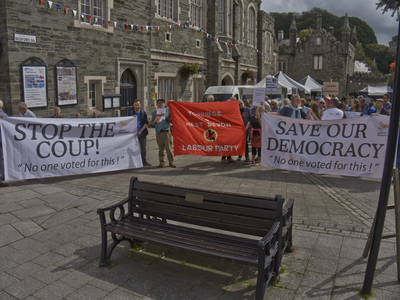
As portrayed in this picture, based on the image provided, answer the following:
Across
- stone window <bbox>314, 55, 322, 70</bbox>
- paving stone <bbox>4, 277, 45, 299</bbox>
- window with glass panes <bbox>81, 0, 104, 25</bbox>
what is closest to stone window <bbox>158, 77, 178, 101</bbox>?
window with glass panes <bbox>81, 0, 104, 25</bbox>

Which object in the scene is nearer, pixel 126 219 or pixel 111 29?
pixel 126 219

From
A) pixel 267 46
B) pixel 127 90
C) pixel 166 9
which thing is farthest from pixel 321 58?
pixel 127 90

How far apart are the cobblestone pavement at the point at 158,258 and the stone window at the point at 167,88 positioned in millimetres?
13605

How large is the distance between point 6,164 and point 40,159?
65cm

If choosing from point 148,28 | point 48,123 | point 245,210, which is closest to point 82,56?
point 148,28

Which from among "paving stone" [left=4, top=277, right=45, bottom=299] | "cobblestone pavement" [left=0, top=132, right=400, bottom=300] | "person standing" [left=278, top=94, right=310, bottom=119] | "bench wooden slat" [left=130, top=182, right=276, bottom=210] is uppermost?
"person standing" [left=278, top=94, right=310, bottom=119]

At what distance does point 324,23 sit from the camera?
94.0m

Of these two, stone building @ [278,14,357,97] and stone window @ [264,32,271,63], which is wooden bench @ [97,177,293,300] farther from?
stone building @ [278,14,357,97]

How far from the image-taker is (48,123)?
27.0 feet

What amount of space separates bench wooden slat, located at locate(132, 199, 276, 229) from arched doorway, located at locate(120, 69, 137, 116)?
12815 mm

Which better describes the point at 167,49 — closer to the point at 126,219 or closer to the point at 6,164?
the point at 6,164

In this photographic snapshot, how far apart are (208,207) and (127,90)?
46.9 ft

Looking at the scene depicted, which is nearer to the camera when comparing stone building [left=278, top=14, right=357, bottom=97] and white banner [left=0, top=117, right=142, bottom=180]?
white banner [left=0, top=117, right=142, bottom=180]

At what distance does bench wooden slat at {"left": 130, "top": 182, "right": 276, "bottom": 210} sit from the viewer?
4.21 meters
